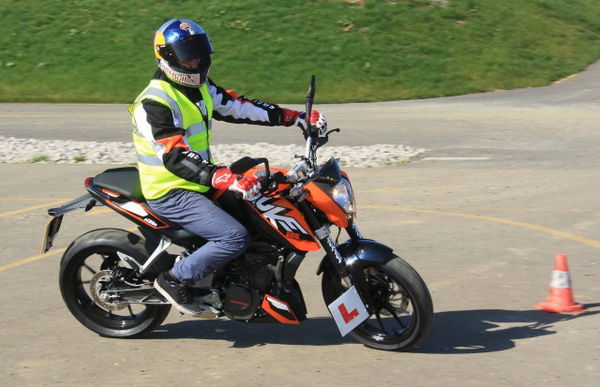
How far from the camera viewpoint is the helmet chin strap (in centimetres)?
599

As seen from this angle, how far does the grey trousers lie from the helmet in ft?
2.50

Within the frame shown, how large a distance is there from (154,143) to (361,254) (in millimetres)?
1525

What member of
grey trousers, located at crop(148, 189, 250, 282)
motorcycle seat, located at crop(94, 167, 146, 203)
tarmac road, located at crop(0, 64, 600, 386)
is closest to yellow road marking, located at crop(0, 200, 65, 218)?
tarmac road, located at crop(0, 64, 600, 386)

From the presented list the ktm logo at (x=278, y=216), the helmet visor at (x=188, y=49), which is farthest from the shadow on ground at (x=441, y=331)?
the helmet visor at (x=188, y=49)

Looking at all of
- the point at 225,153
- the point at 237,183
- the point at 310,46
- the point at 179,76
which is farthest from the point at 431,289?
the point at 310,46

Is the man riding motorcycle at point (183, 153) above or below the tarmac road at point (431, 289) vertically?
above

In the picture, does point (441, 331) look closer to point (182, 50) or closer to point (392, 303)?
point (392, 303)

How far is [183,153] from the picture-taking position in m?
5.78

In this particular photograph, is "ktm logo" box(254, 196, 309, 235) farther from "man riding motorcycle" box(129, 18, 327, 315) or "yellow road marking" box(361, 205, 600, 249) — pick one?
"yellow road marking" box(361, 205, 600, 249)

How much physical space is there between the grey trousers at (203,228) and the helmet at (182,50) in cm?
76

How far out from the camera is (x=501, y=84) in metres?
25.4

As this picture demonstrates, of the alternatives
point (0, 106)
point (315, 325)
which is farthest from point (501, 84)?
point (315, 325)

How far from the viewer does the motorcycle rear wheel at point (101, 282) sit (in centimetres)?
638

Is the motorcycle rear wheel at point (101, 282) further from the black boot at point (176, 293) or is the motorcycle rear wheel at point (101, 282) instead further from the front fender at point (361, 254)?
the front fender at point (361, 254)
